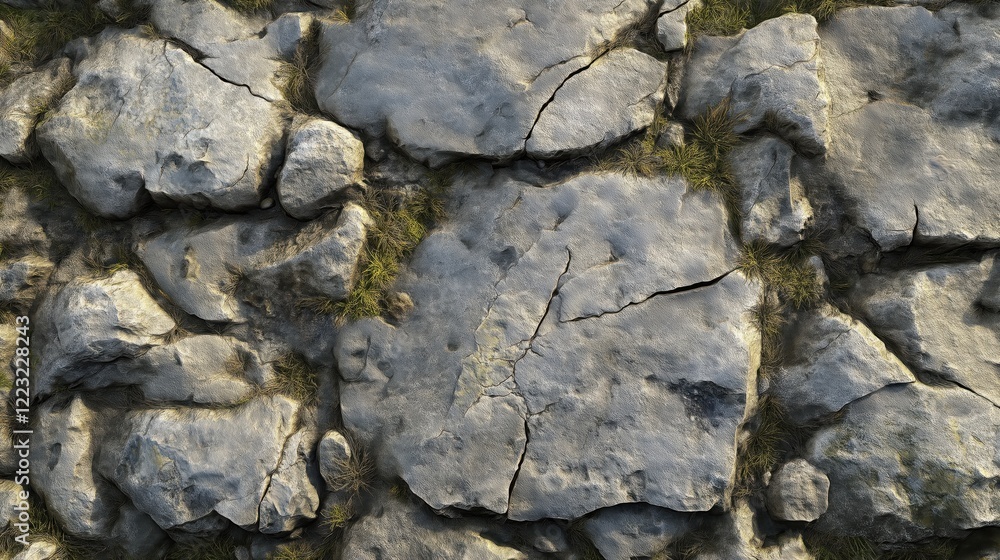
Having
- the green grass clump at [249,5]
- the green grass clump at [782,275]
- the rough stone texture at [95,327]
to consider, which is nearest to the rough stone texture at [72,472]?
the rough stone texture at [95,327]

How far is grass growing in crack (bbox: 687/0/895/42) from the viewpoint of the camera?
4.46 metres

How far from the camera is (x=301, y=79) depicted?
14.7 feet

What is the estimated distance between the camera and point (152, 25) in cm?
460

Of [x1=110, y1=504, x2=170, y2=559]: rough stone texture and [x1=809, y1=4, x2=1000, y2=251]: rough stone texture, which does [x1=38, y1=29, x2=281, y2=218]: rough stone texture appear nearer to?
[x1=110, y1=504, x2=170, y2=559]: rough stone texture

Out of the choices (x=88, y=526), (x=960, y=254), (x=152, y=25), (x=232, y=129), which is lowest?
(x=88, y=526)

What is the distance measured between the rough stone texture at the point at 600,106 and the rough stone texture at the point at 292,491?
2.67 metres

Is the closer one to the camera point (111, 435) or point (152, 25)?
point (111, 435)

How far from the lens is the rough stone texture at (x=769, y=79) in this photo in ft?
13.8

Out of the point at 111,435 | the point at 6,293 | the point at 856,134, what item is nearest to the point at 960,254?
the point at 856,134

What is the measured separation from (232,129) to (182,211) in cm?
76

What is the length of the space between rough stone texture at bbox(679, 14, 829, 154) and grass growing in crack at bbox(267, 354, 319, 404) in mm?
3405

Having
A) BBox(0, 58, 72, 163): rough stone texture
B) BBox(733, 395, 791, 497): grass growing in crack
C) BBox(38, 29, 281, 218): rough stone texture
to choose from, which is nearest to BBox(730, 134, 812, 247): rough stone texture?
BBox(733, 395, 791, 497): grass growing in crack

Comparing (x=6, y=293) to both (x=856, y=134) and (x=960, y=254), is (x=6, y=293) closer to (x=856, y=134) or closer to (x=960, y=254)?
(x=856, y=134)

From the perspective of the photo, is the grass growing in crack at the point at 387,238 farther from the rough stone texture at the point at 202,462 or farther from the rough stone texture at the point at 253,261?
the rough stone texture at the point at 202,462
